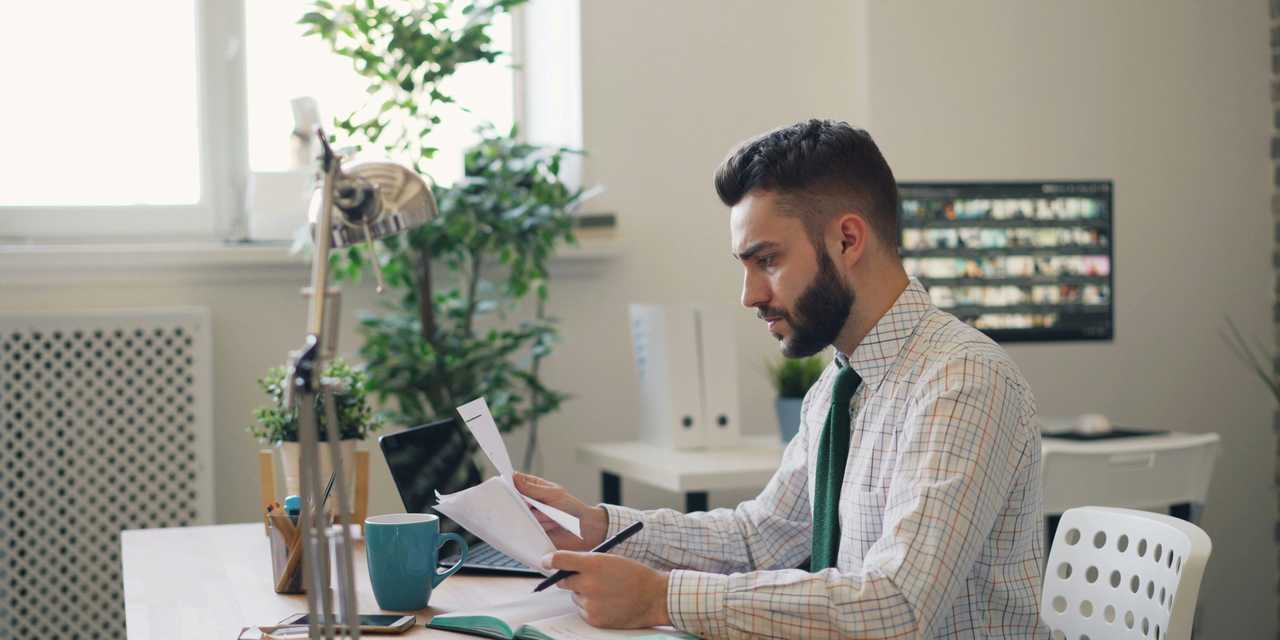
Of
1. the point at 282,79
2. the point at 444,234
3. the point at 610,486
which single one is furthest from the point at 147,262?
the point at 610,486

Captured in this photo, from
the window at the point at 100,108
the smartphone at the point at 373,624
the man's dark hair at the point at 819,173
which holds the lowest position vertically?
the smartphone at the point at 373,624

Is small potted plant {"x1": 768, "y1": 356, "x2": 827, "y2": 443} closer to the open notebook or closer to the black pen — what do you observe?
the black pen

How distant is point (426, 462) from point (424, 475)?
21mm

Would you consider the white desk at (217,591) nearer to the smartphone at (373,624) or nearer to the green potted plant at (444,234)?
the smartphone at (373,624)

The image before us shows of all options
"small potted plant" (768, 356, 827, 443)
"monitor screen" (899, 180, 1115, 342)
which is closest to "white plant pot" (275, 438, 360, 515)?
"small potted plant" (768, 356, 827, 443)

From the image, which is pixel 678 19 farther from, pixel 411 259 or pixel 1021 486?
pixel 1021 486

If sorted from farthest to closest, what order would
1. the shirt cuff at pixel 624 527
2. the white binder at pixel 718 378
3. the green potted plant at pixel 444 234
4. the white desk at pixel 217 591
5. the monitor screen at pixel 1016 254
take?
the monitor screen at pixel 1016 254 → the white binder at pixel 718 378 → the green potted plant at pixel 444 234 → the shirt cuff at pixel 624 527 → the white desk at pixel 217 591

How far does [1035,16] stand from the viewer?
3285 millimetres

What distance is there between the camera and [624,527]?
1.64 metres

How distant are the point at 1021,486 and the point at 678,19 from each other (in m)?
2.05

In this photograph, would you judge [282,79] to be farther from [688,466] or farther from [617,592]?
[617,592]

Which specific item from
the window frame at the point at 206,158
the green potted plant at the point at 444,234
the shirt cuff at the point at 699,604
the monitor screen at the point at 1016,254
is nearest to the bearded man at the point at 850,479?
the shirt cuff at the point at 699,604

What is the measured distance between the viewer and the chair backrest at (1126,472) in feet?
8.20

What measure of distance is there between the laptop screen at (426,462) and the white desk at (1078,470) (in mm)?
726
